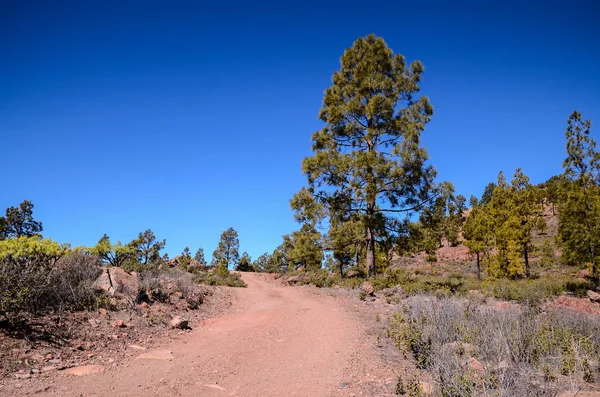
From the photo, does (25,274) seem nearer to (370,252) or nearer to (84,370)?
(84,370)

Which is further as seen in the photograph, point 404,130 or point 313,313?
point 404,130

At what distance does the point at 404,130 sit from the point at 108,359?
53.3 feet

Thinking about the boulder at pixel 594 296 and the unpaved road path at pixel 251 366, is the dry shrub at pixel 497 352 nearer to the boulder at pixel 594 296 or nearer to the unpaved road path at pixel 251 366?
the unpaved road path at pixel 251 366

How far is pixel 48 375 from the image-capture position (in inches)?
210

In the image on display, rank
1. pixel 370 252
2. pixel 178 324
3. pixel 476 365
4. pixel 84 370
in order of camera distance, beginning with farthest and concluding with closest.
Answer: pixel 370 252 → pixel 178 324 → pixel 84 370 → pixel 476 365

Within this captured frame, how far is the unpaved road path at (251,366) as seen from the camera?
504 cm

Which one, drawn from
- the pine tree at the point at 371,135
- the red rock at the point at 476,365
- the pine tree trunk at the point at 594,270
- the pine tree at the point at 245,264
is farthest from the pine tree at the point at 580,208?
the pine tree at the point at 245,264

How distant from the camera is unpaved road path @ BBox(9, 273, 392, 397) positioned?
504 centimetres

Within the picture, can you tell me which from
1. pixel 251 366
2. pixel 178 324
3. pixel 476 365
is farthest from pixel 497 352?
pixel 178 324

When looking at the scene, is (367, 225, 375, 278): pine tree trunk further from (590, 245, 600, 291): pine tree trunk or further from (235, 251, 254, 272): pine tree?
(235, 251, 254, 272): pine tree

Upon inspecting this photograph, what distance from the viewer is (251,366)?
6.23 meters

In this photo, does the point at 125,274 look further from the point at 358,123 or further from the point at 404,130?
the point at 404,130

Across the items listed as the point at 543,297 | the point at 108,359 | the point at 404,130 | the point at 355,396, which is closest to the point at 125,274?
the point at 108,359

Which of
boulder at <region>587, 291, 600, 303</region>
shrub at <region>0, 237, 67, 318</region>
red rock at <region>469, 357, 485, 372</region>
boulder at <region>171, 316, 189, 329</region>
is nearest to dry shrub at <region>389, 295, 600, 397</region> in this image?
red rock at <region>469, 357, 485, 372</region>
